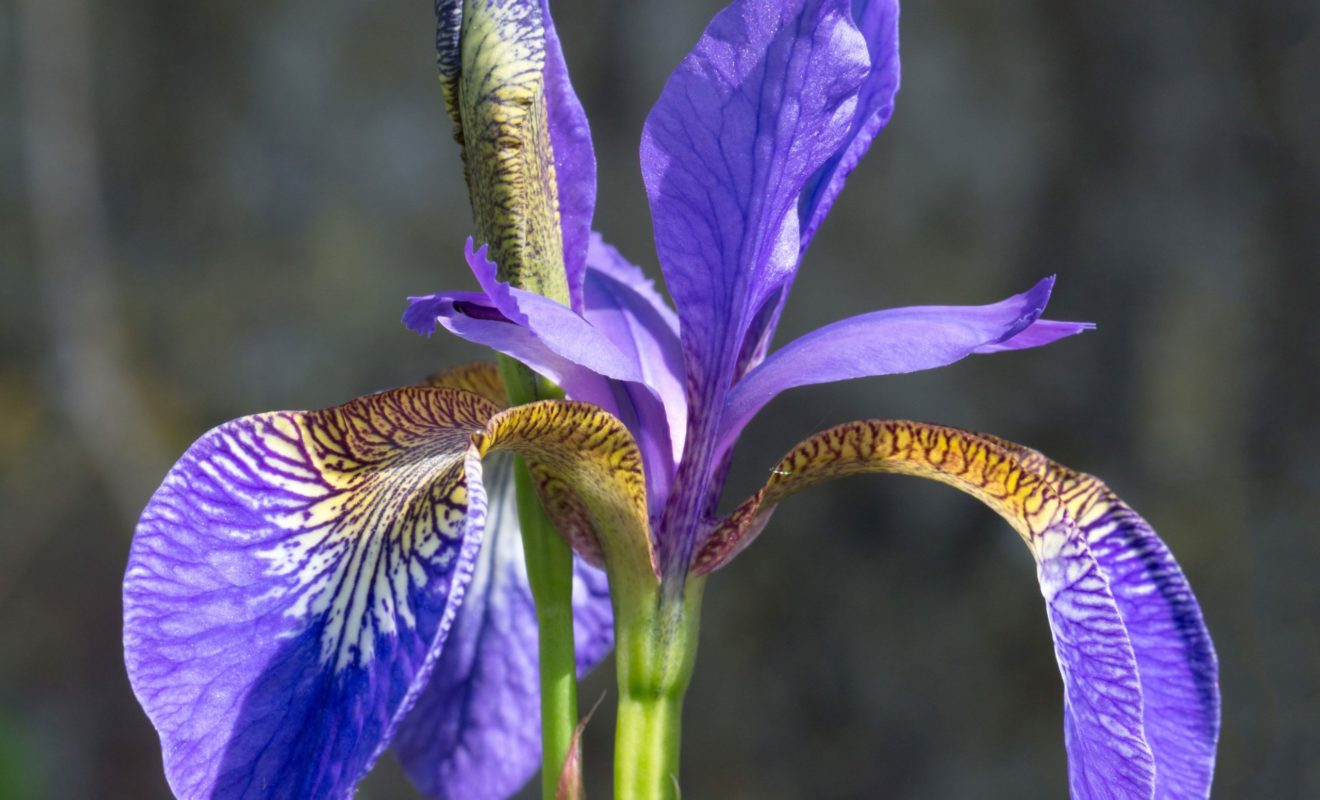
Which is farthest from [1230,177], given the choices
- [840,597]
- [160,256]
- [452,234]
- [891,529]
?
[160,256]

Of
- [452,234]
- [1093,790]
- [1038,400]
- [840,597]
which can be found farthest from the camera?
[452,234]

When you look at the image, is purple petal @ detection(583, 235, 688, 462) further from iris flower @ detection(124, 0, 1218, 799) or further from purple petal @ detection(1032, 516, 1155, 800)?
purple petal @ detection(1032, 516, 1155, 800)

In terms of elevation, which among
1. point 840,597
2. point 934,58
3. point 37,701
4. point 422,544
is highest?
point 934,58

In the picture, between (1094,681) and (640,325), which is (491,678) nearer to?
(640,325)

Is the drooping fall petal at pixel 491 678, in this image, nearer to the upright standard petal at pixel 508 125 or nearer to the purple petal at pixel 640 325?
the purple petal at pixel 640 325

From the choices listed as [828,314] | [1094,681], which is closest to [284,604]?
[1094,681]

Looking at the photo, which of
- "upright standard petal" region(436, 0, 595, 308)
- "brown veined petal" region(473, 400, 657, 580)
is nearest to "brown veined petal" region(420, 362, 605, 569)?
"brown veined petal" region(473, 400, 657, 580)

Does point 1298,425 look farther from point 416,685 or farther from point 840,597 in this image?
point 416,685
